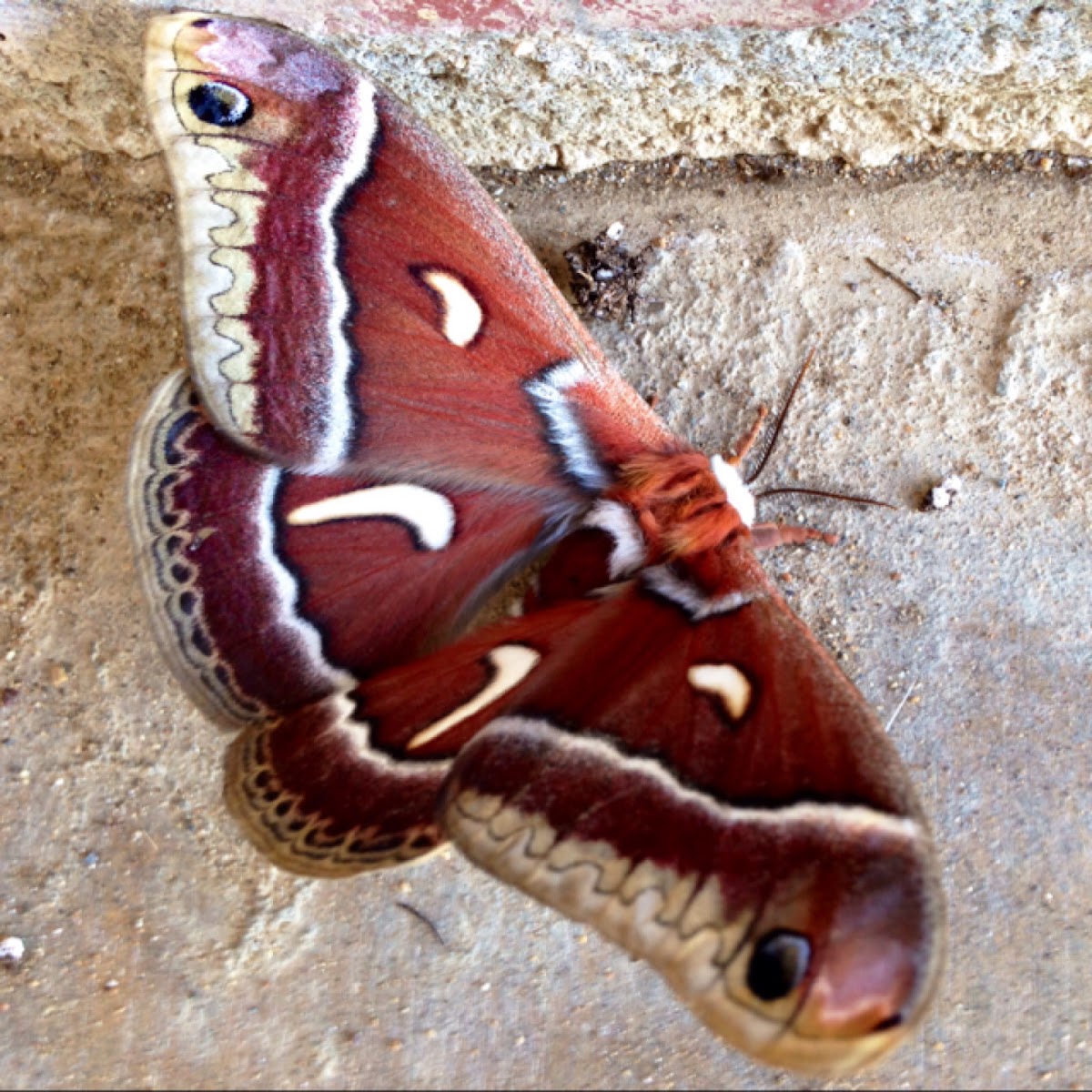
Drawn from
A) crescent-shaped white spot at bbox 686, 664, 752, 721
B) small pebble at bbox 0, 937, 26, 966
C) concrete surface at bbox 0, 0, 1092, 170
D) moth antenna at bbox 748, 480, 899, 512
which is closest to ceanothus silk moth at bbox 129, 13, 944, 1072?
crescent-shaped white spot at bbox 686, 664, 752, 721

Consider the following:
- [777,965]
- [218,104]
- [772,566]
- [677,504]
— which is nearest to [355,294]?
[218,104]

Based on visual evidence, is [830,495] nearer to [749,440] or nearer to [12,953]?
[749,440]

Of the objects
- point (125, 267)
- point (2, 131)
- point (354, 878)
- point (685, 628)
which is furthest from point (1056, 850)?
point (2, 131)

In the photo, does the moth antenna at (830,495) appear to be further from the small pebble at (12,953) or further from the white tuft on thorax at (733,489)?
the small pebble at (12,953)

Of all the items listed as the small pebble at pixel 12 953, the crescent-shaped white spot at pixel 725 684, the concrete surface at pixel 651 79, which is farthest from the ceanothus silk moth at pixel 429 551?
the small pebble at pixel 12 953

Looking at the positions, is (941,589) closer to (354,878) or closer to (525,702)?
(525,702)
